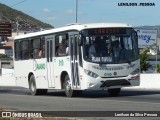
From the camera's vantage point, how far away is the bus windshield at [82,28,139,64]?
901 inches

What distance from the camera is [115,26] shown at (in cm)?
2355

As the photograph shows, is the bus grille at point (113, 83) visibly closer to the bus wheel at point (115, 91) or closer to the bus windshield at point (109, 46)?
the bus windshield at point (109, 46)

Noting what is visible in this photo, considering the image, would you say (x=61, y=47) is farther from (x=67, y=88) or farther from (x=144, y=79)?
(x=144, y=79)

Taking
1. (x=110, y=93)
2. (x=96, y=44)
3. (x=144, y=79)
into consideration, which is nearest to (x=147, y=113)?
(x=96, y=44)

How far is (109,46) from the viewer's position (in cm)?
2300

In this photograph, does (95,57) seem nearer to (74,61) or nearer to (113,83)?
(74,61)

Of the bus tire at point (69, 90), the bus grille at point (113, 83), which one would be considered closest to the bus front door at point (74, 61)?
the bus tire at point (69, 90)

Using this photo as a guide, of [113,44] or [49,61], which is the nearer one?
[113,44]

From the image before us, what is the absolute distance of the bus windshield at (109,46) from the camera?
22.9m

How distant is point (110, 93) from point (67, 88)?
2.12 metres

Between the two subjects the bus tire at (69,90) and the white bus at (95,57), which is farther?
the bus tire at (69,90)

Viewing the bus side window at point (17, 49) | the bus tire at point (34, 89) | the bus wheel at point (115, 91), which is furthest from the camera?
the bus side window at point (17, 49)

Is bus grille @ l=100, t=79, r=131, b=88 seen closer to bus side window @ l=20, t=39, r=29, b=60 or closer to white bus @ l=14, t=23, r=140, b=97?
white bus @ l=14, t=23, r=140, b=97

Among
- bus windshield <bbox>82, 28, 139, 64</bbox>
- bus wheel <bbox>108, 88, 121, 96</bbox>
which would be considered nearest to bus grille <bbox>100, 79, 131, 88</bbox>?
bus windshield <bbox>82, 28, 139, 64</bbox>
